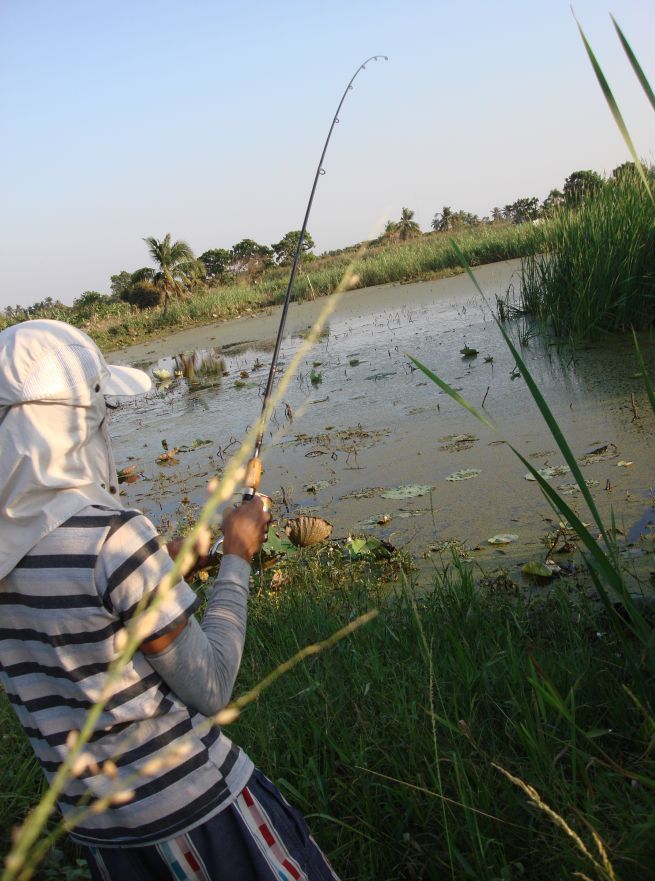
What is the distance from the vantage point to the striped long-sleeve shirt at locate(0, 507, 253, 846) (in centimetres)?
95

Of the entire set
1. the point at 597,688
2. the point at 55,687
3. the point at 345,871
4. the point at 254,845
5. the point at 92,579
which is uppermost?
the point at 92,579

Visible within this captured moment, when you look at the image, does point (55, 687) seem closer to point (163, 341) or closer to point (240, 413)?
point (240, 413)

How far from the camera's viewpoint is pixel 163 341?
18.1 metres

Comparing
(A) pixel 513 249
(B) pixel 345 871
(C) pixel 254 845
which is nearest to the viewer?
(C) pixel 254 845

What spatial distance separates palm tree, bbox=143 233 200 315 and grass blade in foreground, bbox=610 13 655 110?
26322 mm

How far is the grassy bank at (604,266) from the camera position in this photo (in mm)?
5863

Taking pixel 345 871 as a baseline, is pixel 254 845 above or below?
above

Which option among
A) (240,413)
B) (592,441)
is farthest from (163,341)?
(592,441)

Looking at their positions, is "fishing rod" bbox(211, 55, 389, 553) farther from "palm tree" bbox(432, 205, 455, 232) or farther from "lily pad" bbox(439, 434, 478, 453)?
"palm tree" bbox(432, 205, 455, 232)

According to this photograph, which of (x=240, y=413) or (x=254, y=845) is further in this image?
(x=240, y=413)

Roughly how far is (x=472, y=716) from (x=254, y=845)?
72 cm

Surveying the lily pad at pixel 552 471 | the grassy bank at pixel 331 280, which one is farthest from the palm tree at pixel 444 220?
the lily pad at pixel 552 471

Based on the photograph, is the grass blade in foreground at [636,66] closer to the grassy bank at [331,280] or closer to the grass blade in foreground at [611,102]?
the grass blade in foreground at [611,102]

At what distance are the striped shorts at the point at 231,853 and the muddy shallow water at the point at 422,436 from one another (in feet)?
2.78
